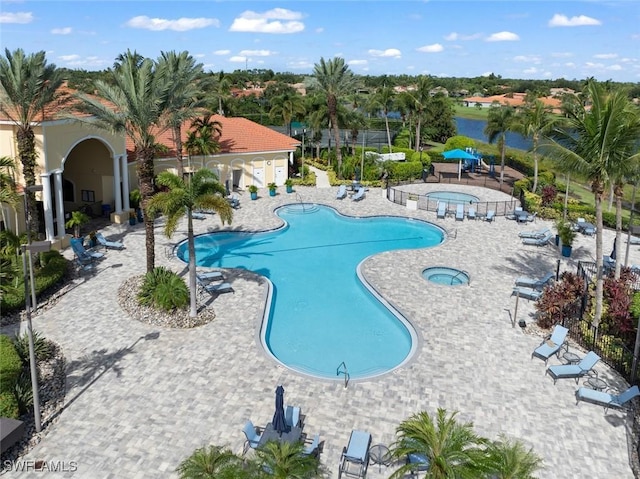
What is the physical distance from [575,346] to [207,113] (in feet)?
83.1

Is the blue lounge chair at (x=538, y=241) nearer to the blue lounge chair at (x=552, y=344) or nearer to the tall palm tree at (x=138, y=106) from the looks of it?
the blue lounge chair at (x=552, y=344)

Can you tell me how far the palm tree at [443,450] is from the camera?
880 centimetres

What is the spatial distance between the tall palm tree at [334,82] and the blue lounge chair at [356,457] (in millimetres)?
33983

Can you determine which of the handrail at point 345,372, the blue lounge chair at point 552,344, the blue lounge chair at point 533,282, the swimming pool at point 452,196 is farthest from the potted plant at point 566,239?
the handrail at point 345,372

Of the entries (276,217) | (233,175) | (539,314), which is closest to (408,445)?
(539,314)

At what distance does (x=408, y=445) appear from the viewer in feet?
31.2

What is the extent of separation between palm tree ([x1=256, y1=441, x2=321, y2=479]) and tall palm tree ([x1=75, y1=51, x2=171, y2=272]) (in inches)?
463

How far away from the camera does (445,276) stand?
24.2 meters

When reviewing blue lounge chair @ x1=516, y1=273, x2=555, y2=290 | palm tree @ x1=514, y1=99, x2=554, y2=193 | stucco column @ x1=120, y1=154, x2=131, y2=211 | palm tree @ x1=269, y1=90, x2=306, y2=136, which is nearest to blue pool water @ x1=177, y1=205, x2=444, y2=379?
blue lounge chair @ x1=516, y1=273, x2=555, y2=290

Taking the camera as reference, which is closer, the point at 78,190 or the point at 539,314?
the point at 539,314

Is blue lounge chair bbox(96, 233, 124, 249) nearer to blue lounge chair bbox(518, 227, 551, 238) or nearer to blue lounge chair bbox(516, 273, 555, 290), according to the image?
blue lounge chair bbox(516, 273, 555, 290)

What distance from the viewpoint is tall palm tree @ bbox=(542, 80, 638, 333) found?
1611cm

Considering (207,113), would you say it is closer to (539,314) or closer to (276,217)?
(276,217)

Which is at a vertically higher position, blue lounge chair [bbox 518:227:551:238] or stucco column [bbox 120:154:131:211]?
stucco column [bbox 120:154:131:211]
